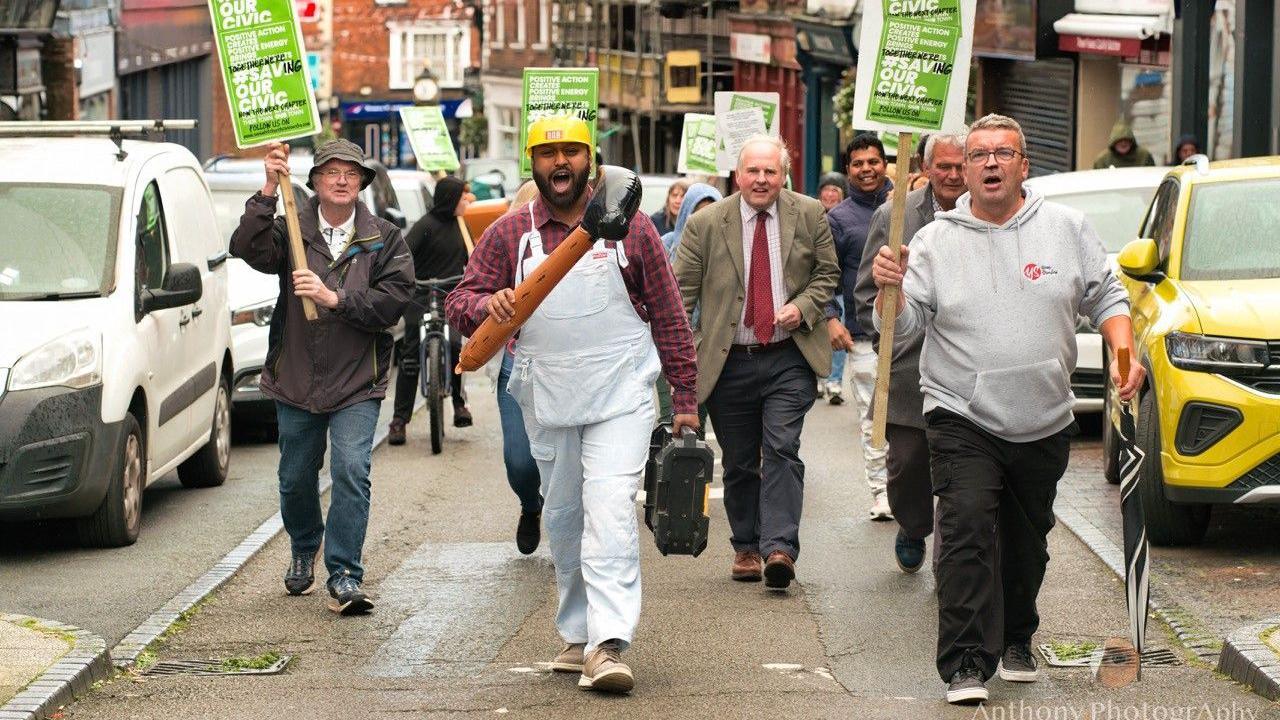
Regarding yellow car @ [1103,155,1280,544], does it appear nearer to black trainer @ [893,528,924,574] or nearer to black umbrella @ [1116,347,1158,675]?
black trainer @ [893,528,924,574]

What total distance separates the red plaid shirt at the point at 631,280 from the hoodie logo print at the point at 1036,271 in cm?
120

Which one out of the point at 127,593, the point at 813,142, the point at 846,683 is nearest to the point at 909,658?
the point at 846,683

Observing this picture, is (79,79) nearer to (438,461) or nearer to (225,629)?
(438,461)

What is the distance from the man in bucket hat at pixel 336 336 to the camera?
917 cm

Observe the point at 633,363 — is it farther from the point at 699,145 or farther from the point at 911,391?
the point at 699,145

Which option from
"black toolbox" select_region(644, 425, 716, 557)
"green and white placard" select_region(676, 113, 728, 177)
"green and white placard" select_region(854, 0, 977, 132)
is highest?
"green and white placard" select_region(854, 0, 977, 132)

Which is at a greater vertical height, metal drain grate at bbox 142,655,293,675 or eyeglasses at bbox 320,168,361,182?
eyeglasses at bbox 320,168,361,182

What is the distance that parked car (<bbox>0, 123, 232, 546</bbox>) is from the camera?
33.5 feet

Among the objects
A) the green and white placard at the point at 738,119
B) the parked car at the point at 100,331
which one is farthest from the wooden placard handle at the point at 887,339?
the green and white placard at the point at 738,119

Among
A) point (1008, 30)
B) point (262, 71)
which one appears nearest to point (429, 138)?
point (1008, 30)

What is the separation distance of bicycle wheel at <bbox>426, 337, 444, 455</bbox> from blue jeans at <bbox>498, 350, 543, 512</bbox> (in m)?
4.30

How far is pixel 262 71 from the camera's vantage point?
10.7 meters

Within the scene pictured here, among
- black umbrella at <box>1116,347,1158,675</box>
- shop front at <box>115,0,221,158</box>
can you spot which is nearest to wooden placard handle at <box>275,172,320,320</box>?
black umbrella at <box>1116,347,1158,675</box>

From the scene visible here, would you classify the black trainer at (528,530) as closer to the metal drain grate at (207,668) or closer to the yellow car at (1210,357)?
the metal drain grate at (207,668)
